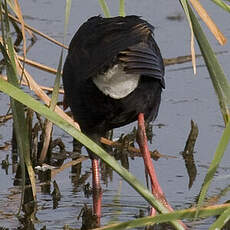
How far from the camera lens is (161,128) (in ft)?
17.3

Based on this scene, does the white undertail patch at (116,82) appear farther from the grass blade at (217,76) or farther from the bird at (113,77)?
the grass blade at (217,76)

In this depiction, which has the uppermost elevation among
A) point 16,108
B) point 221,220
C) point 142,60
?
point 142,60

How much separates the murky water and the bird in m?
0.17

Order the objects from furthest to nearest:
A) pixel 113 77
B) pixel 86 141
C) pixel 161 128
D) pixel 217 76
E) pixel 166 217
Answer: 1. pixel 161 128
2. pixel 113 77
3. pixel 217 76
4. pixel 86 141
5. pixel 166 217

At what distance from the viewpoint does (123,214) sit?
4.14 metres

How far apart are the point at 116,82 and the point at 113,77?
0.03m

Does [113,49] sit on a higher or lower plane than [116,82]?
higher

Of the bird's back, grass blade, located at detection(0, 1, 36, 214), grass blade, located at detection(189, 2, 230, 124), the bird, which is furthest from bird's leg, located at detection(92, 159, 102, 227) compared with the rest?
grass blade, located at detection(189, 2, 230, 124)

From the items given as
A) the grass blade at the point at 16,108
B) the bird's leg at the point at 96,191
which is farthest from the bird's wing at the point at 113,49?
the bird's leg at the point at 96,191

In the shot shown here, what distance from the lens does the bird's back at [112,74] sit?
3.59m

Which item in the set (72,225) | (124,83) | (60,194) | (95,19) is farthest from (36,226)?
(95,19)

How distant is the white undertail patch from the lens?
11.9ft

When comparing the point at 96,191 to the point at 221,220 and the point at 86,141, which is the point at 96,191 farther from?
the point at 221,220

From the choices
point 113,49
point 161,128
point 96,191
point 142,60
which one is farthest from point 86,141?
point 161,128
